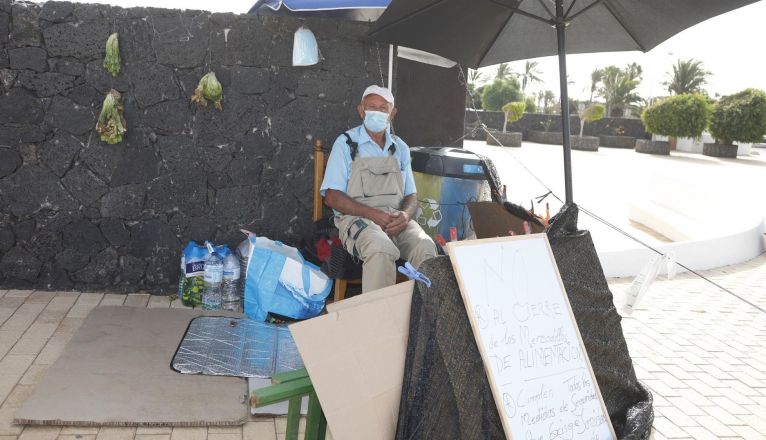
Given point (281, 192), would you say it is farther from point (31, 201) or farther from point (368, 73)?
point (31, 201)

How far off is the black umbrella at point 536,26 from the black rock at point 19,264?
2.99m

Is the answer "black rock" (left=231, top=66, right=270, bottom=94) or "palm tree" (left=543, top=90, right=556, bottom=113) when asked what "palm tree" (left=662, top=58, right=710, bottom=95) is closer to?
"palm tree" (left=543, top=90, right=556, bottom=113)

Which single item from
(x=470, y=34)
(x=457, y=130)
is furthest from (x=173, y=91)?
(x=457, y=130)

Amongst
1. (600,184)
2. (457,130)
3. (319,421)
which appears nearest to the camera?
(319,421)

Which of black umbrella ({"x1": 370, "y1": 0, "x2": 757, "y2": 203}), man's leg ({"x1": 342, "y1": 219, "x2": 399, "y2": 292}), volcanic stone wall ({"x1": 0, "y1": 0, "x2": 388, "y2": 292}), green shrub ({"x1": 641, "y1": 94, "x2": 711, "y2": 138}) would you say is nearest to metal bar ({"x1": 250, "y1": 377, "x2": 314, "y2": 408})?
black umbrella ({"x1": 370, "y1": 0, "x2": 757, "y2": 203})

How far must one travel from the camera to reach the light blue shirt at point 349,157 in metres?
4.41

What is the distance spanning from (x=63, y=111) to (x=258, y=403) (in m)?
3.66

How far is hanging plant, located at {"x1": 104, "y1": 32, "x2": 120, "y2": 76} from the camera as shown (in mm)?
4734

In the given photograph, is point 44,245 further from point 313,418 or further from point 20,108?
point 313,418

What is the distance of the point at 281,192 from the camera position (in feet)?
17.0

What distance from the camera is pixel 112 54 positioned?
4.73 metres

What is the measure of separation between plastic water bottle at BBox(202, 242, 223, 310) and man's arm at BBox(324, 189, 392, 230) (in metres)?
1.03

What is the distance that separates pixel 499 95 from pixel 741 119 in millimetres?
17495

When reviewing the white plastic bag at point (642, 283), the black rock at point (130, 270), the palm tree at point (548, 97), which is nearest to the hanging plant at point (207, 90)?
the black rock at point (130, 270)
